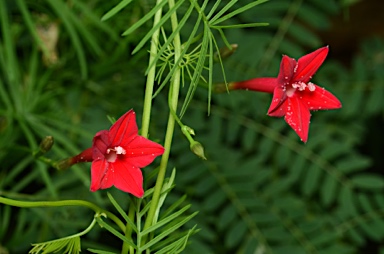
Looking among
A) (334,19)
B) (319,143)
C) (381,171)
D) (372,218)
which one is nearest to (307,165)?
(319,143)

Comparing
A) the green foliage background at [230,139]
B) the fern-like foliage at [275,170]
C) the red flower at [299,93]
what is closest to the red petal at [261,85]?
the red flower at [299,93]

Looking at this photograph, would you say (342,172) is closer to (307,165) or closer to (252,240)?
(307,165)

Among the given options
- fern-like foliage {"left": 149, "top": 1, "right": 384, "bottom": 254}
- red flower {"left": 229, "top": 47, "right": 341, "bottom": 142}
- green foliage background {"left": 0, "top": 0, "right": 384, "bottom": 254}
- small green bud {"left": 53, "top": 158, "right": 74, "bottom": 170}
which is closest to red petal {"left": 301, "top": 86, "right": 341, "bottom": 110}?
red flower {"left": 229, "top": 47, "right": 341, "bottom": 142}

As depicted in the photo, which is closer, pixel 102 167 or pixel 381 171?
pixel 102 167

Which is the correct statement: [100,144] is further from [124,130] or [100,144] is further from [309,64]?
[309,64]

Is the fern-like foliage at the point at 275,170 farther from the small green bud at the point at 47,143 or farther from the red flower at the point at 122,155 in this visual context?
the red flower at the point at 122,155

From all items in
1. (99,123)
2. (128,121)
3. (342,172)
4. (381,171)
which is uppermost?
(128,121)

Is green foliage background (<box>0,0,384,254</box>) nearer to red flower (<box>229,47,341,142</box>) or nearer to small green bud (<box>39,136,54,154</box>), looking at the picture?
small green bud (<box>39,136,54,154</box>)

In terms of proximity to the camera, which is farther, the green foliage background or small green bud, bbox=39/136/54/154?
the green foliage background
